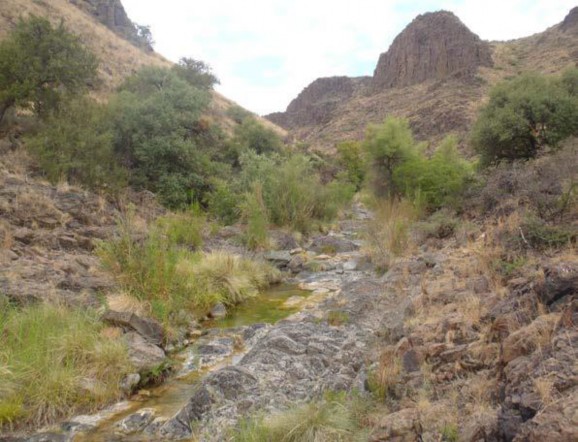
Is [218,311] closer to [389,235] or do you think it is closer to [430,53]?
[389,235]

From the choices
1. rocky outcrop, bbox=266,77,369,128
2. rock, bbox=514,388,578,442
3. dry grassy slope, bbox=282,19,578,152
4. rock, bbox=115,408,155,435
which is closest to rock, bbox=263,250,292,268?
rock, bbox=115,408,155,435

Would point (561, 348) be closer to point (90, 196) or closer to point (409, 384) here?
point (409, 384)

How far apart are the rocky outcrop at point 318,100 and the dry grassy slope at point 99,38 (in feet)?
176

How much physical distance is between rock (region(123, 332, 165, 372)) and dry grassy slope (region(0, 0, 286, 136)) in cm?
2181

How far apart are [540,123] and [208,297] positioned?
43.9ft

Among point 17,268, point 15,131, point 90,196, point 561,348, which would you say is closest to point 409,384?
point 561,348

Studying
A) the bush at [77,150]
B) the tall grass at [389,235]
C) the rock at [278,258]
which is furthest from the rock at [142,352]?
the bush at [77,150]

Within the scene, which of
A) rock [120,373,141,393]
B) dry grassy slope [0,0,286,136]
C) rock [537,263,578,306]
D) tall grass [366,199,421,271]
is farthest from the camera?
dry grassy slope [0,0,286,136]

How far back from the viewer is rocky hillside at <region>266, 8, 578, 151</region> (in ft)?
176

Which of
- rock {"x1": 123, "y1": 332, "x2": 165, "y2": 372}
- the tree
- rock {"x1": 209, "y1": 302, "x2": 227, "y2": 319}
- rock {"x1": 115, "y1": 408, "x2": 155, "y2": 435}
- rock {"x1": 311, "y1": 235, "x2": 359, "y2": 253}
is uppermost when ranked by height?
the tree

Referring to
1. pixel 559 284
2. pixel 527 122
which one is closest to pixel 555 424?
pixel 559 284

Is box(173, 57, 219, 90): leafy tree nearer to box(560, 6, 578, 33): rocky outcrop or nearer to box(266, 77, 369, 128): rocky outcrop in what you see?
box(560, 6, 578, 33): rocky outcrop

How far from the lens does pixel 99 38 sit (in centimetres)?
3762

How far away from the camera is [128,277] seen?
7.76 m
